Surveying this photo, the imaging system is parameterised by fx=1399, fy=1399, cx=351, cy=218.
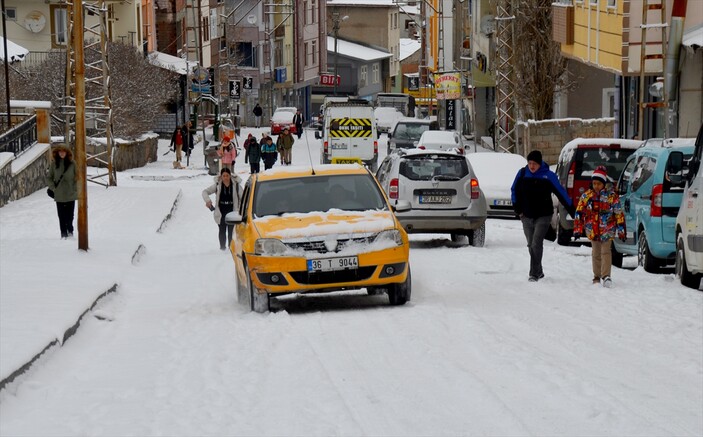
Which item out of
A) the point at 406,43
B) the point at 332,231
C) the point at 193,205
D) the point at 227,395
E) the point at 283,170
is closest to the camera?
the point at 227,395

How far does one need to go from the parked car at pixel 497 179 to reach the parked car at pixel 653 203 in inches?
338

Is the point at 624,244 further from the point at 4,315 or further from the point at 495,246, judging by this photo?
the point at 4,315

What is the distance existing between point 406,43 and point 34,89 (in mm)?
115100

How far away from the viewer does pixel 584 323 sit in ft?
41.5

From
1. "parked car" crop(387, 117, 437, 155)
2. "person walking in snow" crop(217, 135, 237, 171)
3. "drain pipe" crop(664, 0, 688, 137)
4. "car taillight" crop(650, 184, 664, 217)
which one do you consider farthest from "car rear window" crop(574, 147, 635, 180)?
"parked car" crop(387, 117, 437, 155)

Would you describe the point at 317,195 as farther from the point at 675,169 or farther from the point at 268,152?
the point at 268,152

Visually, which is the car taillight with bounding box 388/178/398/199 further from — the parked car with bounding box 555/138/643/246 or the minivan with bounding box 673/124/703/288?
the minivan with bounding box 673/124/703/288

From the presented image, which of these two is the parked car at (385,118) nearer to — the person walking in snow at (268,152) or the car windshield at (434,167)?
the person walking in snow at (268,152)

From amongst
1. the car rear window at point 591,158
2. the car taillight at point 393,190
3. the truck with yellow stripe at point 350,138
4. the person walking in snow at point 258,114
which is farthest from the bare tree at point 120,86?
the person walking in snow at point 258,114

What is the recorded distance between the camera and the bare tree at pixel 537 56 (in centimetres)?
5028

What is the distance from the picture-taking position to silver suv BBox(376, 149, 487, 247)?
22.3 metres

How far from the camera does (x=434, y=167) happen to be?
22797 millimetres

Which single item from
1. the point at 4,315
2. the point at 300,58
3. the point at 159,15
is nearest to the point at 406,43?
the point at 300,58

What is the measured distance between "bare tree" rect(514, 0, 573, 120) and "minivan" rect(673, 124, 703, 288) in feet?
112
